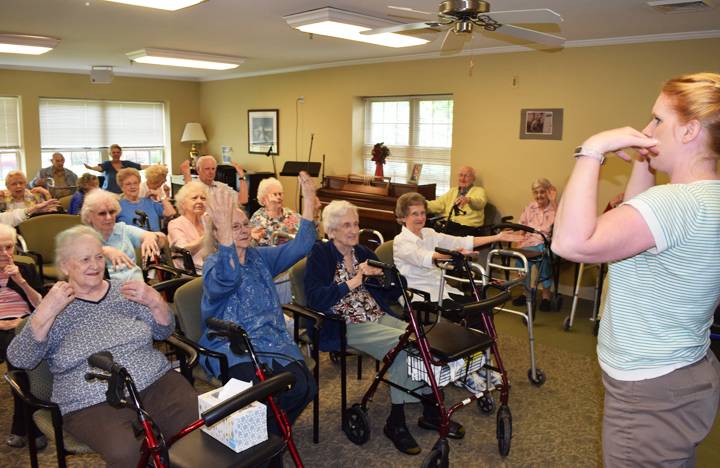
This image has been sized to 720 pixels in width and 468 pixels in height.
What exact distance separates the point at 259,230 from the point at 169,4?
1.73m

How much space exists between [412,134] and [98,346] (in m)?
5.97

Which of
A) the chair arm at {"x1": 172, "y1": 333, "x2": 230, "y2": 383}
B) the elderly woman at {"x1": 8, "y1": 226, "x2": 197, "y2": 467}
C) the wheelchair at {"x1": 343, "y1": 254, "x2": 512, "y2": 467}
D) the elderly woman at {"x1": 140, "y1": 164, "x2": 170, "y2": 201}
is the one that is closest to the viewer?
the elderly woman at {"x1": 8, "y1": 226, "x2": 197, "y2": 467}

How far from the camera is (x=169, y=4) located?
3852 millimetres

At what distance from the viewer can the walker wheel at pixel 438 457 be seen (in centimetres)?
247

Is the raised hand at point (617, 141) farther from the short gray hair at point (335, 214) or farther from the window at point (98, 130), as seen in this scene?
the window at point (98, 130)

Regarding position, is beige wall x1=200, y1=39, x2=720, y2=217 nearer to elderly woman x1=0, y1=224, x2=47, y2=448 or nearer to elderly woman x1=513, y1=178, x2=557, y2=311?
elderly woman x1=513, y1=178, x2=557, y2=311

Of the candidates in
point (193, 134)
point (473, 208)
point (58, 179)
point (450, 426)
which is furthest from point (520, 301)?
point (193, 134)

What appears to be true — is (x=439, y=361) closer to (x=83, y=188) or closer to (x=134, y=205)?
(x=134, y=205)

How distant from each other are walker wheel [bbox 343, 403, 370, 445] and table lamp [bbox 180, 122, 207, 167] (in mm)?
8355

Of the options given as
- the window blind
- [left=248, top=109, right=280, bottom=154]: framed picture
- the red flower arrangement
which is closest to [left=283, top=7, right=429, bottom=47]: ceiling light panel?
the red flower arrangement

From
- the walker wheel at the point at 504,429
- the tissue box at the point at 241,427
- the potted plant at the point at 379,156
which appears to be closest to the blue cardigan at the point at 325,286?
the walker wheel at the point at 504,429

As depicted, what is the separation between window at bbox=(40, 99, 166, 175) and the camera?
9367 mm

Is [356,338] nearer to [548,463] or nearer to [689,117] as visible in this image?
[548,463]

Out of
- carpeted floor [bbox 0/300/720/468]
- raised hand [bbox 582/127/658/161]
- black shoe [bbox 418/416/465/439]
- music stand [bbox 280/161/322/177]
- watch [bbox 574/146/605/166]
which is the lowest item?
carpeted floor [bbox 0/300/720/468]
